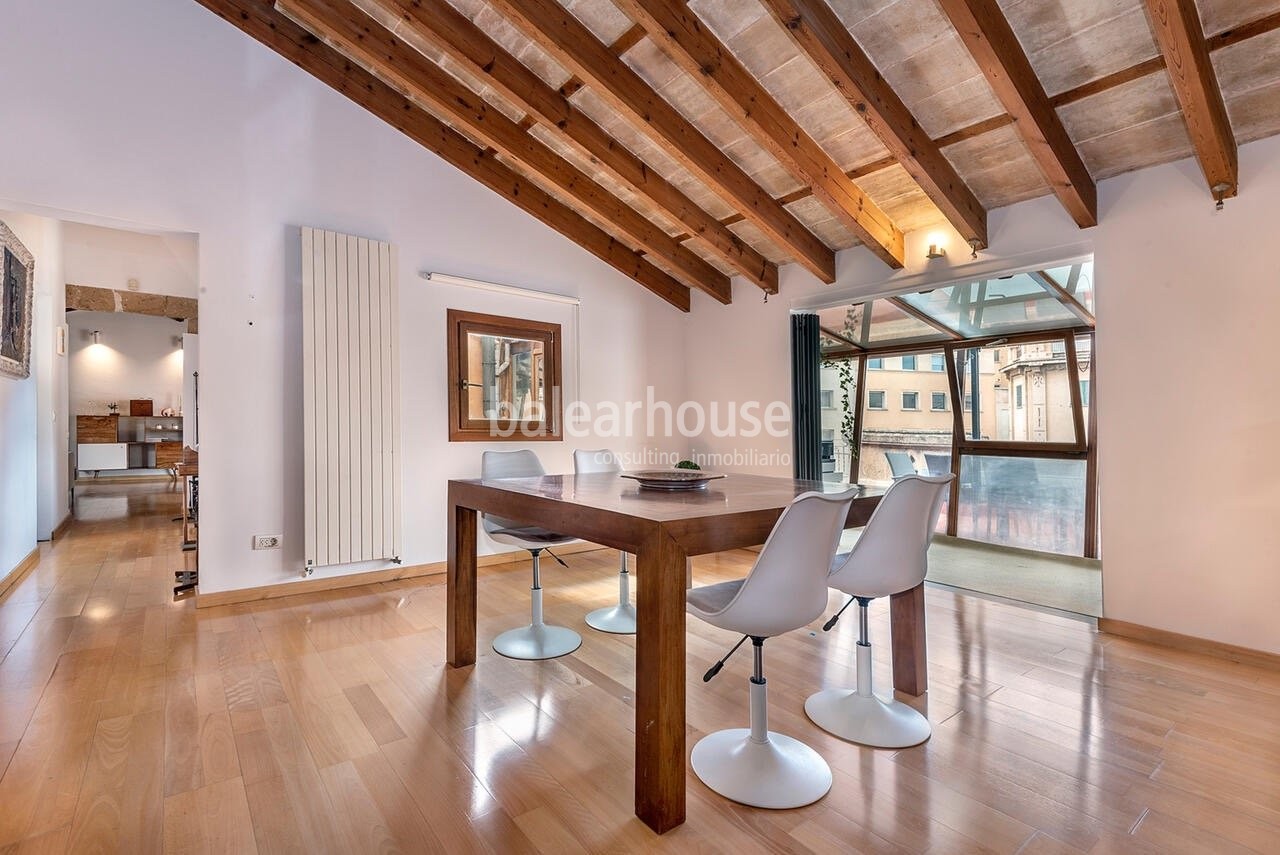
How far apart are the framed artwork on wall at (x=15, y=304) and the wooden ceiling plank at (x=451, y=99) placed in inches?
84.0

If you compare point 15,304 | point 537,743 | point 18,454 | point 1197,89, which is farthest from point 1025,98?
point 18,454

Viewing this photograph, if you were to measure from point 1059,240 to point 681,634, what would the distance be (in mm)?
3168

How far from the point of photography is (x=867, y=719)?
203 centimetres

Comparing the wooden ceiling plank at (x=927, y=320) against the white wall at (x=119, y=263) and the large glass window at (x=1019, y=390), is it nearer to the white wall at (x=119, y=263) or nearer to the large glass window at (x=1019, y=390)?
the large glass window at (x=1019, y=390)

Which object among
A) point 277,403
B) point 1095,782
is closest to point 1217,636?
point 1095,782

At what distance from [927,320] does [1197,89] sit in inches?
133

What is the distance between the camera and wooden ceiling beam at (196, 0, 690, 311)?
3.59 m

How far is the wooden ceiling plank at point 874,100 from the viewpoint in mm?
2367

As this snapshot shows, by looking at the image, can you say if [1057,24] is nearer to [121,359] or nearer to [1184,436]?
[1184,436]

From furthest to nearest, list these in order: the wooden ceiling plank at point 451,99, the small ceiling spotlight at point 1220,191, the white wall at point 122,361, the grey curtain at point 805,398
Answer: the white wall at point 122,361 → the grey curtain at point 805,398 → the wooden ceiling plank at point 451,99 → the small ceiling spotlight at point 1220,191

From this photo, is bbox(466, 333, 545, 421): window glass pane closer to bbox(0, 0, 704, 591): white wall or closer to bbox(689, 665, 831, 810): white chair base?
bbox(0, 0, 704, 591): white wall

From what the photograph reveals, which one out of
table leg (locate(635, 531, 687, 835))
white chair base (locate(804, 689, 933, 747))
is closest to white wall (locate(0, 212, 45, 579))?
table leg (locate(635, 531, 687, 835))

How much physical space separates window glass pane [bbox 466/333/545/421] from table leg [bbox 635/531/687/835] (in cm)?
318

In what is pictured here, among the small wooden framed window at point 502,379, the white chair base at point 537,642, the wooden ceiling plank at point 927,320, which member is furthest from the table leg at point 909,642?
the wooden ceiling plank at point 927,320
